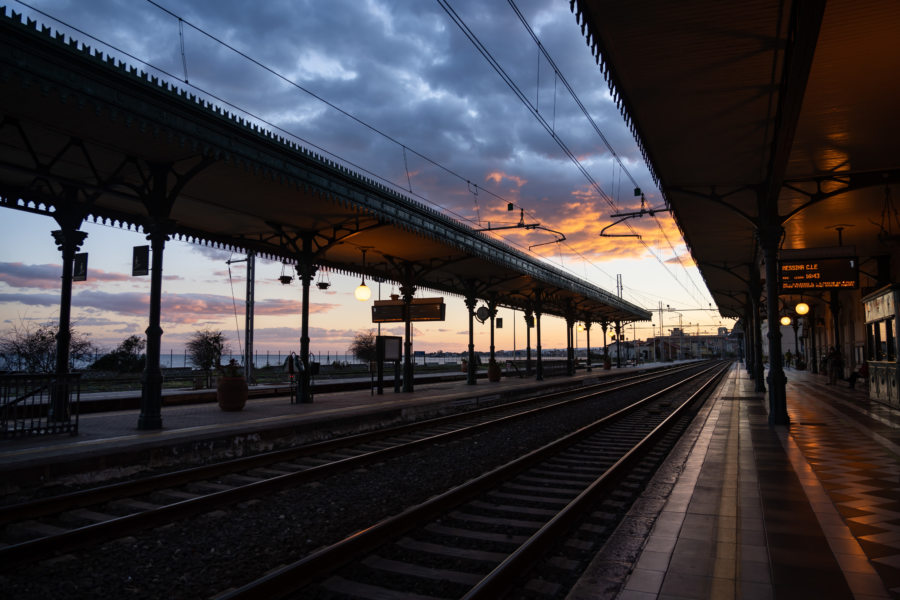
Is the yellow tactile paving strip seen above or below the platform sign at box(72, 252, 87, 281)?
below

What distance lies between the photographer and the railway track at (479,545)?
3.86 metres

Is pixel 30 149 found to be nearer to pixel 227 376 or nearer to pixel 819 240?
pixel 227 376

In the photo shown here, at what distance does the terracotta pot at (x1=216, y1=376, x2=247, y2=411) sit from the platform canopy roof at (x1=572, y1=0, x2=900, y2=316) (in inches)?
397

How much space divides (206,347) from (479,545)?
3790cm

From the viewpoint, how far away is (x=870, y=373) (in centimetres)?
1725

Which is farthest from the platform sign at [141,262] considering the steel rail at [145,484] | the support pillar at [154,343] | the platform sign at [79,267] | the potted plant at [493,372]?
the potted plant at [493,372]

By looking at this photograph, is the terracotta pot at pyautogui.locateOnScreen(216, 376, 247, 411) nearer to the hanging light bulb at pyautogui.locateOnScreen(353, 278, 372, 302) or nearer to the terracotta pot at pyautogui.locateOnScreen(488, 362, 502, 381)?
the hanging light bulb at pyautogui.locateOnScreen(353, 278, 372, 302)

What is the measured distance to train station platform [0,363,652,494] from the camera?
7148 millimetres

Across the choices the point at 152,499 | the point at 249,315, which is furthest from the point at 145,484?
the point at 249,315

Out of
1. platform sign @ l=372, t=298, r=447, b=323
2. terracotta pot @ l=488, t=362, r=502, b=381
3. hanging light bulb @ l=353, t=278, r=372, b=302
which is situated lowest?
terracotta pot @ l=488, t=362, r=502, b=381

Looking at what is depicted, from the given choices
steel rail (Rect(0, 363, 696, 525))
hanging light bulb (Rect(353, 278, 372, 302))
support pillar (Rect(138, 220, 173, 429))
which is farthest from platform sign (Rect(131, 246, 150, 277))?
hanging light bulb (Rect(353, 278, 372, 302))

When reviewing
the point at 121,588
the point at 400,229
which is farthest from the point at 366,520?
the point at 400,229

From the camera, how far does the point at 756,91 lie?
26.6 feet

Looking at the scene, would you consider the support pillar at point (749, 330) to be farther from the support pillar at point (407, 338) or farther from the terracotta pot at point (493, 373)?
the support pillar at point (407, 338)
